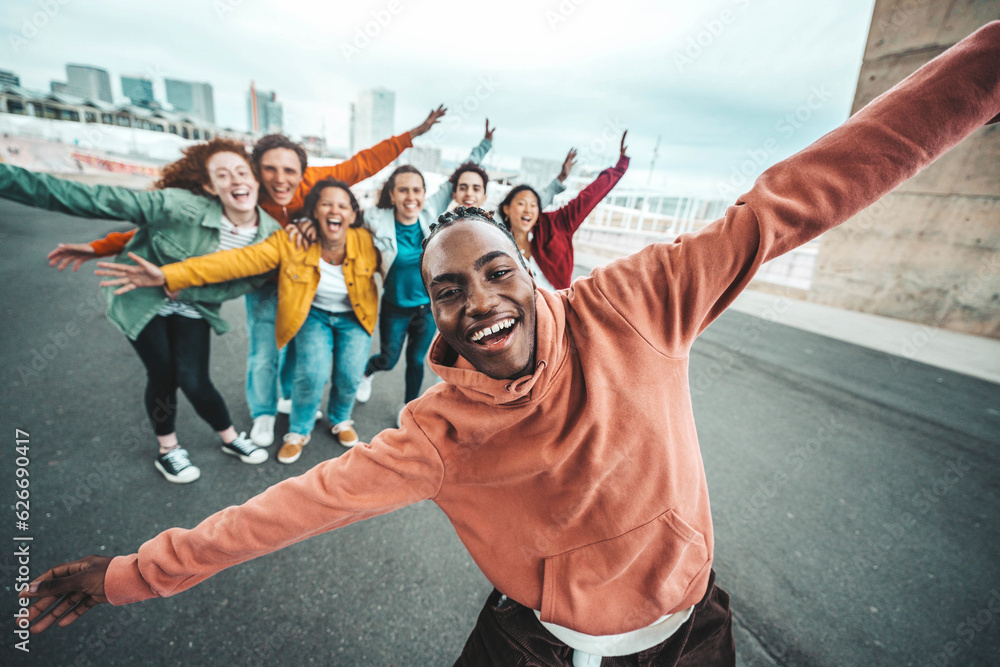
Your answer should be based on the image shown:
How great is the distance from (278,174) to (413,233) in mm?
934

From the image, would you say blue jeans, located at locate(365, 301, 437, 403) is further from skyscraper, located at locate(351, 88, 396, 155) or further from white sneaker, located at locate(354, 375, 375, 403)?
skyscraper, located at locate(351, 88, 396, 155)

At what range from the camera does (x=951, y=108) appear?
3.24 ft

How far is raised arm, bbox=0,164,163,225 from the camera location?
205 centimetres

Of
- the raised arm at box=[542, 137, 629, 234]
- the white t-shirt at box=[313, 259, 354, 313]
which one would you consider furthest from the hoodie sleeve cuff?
the raised arm at box=[542, 137, 629, 234]

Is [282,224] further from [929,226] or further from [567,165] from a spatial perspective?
[929,226]

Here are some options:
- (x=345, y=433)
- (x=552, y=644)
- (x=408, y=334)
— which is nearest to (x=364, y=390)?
(x=345, y=433)

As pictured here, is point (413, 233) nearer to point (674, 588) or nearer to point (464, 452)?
point (464, 452)

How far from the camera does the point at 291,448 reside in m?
2.92

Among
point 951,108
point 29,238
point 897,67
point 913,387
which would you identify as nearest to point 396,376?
point 951,108

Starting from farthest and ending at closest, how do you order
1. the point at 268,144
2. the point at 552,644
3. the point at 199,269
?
the point at 268,144
the point at 199,269
the point at 552,644

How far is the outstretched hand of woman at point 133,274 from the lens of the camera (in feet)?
7.11

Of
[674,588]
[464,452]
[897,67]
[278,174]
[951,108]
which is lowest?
[674,588]

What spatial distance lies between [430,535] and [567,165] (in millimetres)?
3391

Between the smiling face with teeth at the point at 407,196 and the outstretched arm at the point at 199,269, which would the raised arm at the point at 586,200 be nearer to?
the smiling face with teeth at the point at 407,196
